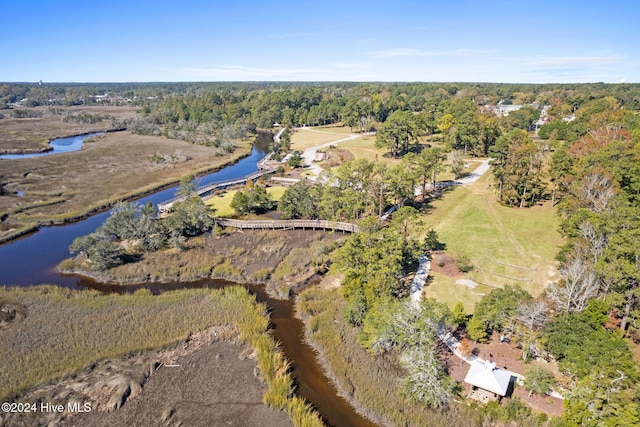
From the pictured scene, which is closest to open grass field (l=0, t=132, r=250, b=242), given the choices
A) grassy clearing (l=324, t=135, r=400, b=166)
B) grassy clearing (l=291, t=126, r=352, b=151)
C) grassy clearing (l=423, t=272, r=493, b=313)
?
grassy clearing (l=291, t=126, r=352, b=151)

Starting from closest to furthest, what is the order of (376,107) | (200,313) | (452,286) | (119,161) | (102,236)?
(200,313)
(452,286)
(102,236)
(119,161)
(376,107)

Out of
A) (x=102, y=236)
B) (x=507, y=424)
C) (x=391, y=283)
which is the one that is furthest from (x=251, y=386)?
(x=102, y=236)

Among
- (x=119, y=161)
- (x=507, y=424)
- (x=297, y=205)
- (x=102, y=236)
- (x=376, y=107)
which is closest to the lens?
(x=507, y=424)

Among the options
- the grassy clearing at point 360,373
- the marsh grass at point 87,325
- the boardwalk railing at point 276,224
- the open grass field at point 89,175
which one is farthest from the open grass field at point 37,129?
the grassy clearing at point 360,373

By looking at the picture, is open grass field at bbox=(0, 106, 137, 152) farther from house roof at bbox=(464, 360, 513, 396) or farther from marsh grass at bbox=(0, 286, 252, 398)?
house roof at bbox=(464, 360, 513, 396)

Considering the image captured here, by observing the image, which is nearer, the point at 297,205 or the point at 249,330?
the point at 249,330

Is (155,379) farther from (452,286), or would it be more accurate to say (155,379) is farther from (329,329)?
(452,286)

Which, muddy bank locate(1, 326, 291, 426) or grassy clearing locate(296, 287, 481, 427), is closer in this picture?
grassy clearing locate(296, 287, 481, 427)
